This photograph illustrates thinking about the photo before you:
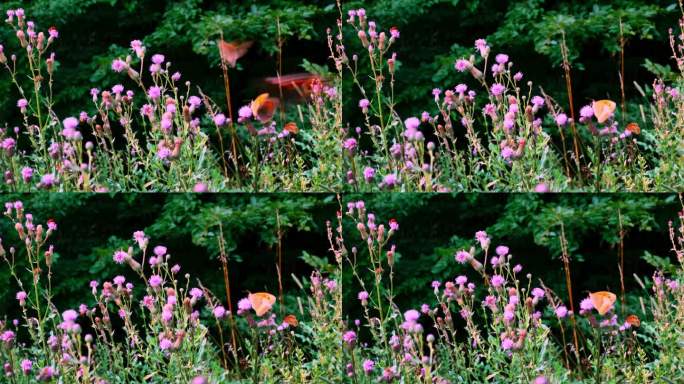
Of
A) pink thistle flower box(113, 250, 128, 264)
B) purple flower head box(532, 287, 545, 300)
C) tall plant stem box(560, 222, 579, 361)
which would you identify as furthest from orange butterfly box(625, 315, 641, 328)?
pink thistle flower box(113, 250, 128, 264)

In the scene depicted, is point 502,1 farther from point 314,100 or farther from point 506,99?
point 314,100

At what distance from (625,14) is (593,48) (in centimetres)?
19

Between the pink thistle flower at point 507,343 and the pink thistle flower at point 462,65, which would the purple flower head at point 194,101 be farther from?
the pink thistle flower at point 507,343

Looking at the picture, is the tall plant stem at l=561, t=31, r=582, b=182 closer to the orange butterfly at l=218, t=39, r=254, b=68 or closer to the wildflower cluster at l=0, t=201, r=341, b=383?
the wildflower cluster at l=0, t=201, r=341, b=383

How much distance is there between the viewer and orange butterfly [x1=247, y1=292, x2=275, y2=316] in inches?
148

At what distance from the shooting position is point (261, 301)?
148 inches

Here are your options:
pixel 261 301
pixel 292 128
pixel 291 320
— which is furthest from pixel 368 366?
pixel 292 128

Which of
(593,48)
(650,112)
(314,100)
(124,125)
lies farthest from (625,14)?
(124,125)

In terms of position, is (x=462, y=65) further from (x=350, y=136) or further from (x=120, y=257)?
(x=120, y=257)

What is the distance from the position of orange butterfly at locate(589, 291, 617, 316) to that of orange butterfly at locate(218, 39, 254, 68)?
1.87 m

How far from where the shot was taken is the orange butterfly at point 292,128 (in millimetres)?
3900

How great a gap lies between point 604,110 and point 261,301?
1.69 meters

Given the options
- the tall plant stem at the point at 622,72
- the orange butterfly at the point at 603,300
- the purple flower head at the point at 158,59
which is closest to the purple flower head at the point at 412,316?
the orange butterfly at the point at 603,300

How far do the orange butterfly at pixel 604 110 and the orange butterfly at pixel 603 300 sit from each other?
74cm
